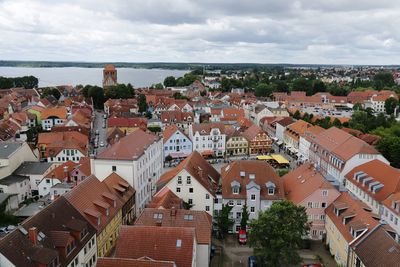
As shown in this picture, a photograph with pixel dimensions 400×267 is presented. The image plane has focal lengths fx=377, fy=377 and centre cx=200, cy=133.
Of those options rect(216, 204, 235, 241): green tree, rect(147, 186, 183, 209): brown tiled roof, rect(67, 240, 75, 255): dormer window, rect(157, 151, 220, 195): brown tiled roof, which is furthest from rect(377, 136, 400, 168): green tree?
rect(67, 240, 75, 255): dormer window

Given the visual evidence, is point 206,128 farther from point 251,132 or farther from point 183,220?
point 183,220

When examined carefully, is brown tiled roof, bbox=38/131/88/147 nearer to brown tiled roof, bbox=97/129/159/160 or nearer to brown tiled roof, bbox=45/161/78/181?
brown tiled roof, bbox=45/161/78/181

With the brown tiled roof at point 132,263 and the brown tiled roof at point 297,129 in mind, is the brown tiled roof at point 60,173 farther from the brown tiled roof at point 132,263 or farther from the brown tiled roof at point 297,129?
the brown tiled roof at point 297,129

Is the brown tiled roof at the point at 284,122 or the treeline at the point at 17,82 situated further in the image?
the treeline at the point at 17,82

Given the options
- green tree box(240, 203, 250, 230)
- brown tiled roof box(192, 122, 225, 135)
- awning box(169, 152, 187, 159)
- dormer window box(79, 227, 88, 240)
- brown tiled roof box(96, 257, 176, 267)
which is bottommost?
awning box(169, 152, 187, 159)

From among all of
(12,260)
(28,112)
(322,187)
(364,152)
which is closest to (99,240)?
(12,260)

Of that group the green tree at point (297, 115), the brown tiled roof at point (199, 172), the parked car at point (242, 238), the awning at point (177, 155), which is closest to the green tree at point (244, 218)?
the parked car at point (242, 238)

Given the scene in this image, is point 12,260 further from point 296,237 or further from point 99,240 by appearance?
point 296,237
